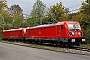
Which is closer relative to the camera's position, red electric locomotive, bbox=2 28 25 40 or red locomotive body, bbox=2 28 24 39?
red electric locomotive, bbox=2 28 25 40

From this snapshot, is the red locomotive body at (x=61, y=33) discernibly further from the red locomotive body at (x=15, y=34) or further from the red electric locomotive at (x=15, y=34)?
the red locomotive body at (x=15, y=34)

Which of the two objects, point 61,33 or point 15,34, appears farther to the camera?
point 15,34

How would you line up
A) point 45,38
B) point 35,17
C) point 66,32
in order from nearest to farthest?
point 66,32 < point 45,38 < point 35,17

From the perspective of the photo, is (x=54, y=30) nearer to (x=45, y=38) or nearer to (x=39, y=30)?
(x=45, y=38)

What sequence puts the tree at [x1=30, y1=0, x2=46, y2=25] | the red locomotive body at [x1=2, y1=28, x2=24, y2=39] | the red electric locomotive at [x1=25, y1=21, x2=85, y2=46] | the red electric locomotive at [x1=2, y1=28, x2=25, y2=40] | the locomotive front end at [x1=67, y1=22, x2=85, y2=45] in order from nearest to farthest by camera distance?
the locomotive front end at [x1=67, y1=22, x2=85, y2=45]
the red electric locomotive at [x1=25, y1=21, x2=85, y2=46]
the red electric locomotive at [x1=2, y1=28, x2=25, y2=40]
the red locomotive body at [x1=2, y1=28, x2=24, y2=39]
the tree at [x1=30, y1=0, x2=46, y2=25]

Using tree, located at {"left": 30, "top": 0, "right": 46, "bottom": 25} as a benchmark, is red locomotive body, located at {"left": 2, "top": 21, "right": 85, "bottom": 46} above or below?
below

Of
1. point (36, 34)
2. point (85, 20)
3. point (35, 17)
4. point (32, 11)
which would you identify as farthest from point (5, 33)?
point (85, 20)

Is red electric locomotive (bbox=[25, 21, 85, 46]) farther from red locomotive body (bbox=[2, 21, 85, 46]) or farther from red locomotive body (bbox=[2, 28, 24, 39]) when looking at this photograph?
red locomotive body (bbox=[2, 28, 24, 39])

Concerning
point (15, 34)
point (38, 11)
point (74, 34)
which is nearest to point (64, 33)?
point (74, 34)

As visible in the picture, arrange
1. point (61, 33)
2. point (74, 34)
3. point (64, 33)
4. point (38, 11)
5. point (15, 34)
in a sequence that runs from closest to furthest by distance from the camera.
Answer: point (74, 34) → point (64, 33) → point (61, 33) → point (15, 34) → point (38, 11)

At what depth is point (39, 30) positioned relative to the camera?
36.6m

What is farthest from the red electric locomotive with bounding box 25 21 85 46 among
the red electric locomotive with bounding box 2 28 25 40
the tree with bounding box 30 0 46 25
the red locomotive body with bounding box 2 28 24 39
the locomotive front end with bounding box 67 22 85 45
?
the tree with bounding box 30 0 46 25

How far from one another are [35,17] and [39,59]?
56095 millimetres

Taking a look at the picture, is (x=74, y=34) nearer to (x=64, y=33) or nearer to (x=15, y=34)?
(x=64, y=33)
